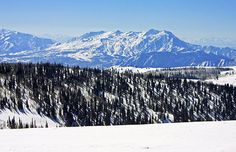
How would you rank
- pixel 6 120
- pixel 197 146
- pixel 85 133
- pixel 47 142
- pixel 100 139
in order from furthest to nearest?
pixel 6 120
pixel 85 133
pixel 100 139
pixel 47 142
pixel 197 146

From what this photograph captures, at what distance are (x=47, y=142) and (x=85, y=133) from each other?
7869 millimetres

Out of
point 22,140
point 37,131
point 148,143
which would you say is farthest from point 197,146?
point 37,131

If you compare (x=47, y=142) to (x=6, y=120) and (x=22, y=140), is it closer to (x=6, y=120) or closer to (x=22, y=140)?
(x=22, y=140)

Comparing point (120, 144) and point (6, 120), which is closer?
point (120, 144)

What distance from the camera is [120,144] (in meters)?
34.3

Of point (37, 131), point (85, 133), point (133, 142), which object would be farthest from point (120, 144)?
point (37, 131)

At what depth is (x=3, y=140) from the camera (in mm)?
36406

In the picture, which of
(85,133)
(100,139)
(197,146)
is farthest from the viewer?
(85,133)

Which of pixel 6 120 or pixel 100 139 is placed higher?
pixel 100 139

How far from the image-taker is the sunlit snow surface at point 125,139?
3186 centimetres

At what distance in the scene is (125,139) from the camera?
3778cm

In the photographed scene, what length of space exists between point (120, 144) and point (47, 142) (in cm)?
666

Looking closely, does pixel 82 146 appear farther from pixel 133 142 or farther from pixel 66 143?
pixel 133 142

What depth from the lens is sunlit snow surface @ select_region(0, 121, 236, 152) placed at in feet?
105
